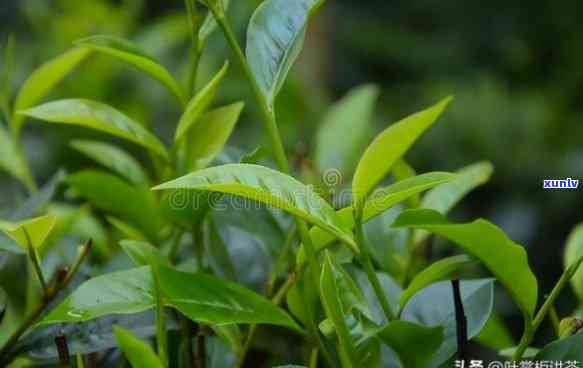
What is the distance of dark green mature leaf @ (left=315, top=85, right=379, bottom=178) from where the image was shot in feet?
3.14

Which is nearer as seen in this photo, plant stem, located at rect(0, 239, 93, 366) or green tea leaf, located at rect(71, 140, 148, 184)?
plant stem, located at rect(0, 239, 93, 366)

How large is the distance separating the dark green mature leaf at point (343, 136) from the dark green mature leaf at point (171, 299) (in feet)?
1.18

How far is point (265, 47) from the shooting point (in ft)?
2.04

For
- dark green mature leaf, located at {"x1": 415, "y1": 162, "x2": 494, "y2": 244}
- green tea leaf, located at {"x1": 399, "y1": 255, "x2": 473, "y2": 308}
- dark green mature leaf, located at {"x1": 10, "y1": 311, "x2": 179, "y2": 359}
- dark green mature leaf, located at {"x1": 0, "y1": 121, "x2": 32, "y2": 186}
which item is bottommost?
dark green mature leaf, located at {"x1": 10, "y1": 311, "x2": 179, "y2": 359}

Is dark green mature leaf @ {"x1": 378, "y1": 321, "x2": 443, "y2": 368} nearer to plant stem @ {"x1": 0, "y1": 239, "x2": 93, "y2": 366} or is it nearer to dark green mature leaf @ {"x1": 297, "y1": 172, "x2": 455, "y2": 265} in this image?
dark green mature leaf @ {"x1": 297, "y1": 172, "x2": 455, "y2": 265}

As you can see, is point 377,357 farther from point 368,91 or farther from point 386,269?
point 368,91

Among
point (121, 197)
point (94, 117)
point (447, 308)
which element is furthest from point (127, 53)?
point (447, 308)

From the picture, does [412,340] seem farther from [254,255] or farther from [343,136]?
[343,136]

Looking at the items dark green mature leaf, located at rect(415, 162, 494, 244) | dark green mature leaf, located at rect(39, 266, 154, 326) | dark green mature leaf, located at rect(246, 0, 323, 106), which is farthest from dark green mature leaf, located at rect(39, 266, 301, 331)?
dark green mature leaf, located at rect(415, 162, 494, 244)

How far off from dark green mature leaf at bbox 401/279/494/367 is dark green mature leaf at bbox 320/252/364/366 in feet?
0.22

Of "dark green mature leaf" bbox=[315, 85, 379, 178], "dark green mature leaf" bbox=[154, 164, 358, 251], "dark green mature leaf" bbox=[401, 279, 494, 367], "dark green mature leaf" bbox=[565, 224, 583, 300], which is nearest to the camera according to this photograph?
"dark green mature leaf" bbox=[154, 164, 358, 251]

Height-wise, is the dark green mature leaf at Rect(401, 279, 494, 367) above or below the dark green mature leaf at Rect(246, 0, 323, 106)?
below

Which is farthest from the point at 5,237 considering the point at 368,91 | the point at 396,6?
the point at 396,6

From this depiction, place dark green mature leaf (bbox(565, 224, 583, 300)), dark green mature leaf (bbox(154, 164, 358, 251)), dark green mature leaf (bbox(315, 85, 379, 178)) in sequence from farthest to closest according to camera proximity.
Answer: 1. dark green mature leaf (bbox(315, 85, 379, 178))
2. dark green mature leaf (bbox(565, 224, 583, 300))
3. dark green mature leaf (bbox(154, 164, 358, 251))
